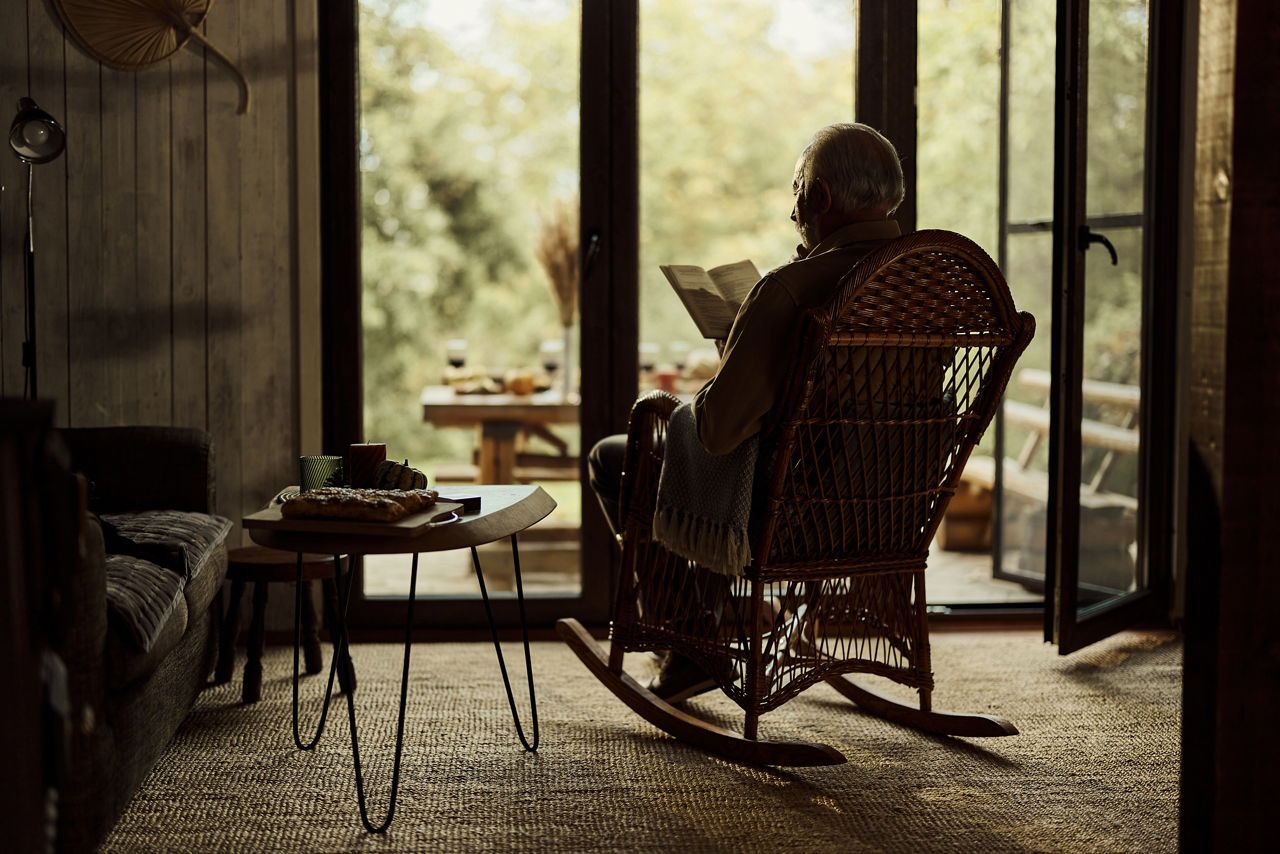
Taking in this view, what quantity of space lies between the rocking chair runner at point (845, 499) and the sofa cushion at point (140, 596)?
37.1 inches

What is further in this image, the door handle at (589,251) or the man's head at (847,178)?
the door handle at (589,251)

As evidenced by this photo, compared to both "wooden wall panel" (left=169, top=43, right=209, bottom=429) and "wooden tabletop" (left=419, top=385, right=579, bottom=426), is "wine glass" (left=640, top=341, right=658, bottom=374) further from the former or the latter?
"wooden wall panel" (left=169, top=43, right=209, bottom=429)

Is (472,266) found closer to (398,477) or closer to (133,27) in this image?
(133,27)

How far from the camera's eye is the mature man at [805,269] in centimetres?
229

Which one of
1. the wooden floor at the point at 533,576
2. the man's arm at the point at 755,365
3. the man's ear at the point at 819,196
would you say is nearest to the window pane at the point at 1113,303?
the wooden floor at the point at 533,576

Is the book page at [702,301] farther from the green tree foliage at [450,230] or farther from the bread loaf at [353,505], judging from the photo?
the green tree foliage at [450,230]

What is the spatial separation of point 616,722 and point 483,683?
1.50ft

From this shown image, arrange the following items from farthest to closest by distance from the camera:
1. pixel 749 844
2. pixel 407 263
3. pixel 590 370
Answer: pixel 407 263 → pixel 590 370 → pixel 749 844

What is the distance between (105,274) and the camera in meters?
3.40

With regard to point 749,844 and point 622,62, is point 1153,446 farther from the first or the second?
point 749,844

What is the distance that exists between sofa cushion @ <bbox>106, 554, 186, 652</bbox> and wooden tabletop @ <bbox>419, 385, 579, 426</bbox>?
182cm

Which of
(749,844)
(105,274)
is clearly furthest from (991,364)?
(105,274)

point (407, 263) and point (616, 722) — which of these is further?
point (407, 263)

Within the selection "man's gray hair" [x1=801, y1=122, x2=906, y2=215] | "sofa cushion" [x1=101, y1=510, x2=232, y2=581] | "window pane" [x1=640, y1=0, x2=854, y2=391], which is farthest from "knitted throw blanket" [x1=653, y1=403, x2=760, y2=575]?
"window pane" [x1=640, y1=0, x2=854, y2=391]
